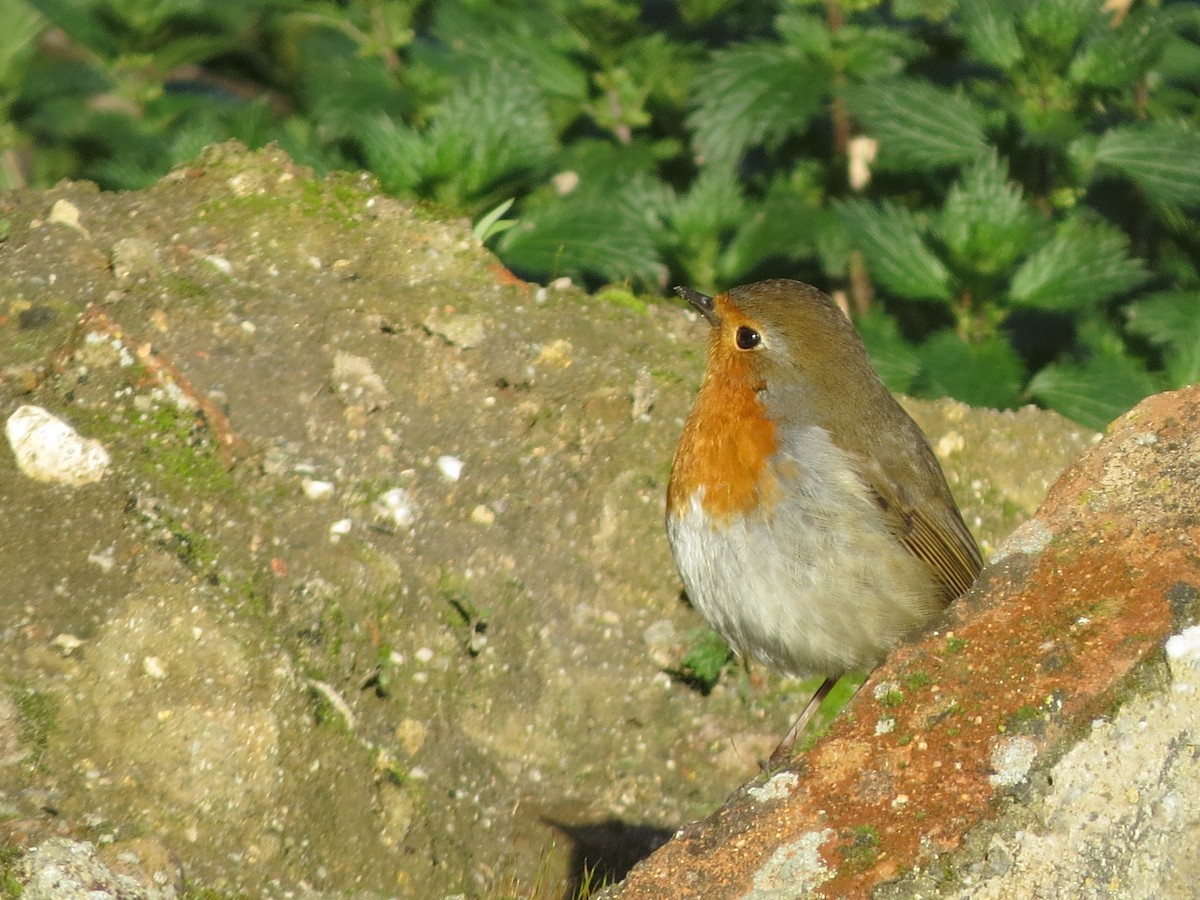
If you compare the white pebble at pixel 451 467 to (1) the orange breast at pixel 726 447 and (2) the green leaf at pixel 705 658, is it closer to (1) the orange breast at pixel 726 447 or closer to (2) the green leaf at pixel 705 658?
(1) the orange breast at pixel 726 447

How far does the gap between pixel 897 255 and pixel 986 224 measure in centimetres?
30

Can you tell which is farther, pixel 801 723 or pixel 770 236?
pixel 770 236

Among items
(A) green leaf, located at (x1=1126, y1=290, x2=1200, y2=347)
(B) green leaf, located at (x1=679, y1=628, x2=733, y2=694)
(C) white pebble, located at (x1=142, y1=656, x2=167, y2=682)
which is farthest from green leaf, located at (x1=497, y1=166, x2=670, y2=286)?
(C) white pebble, located at (x1=142, y1=656, x2=167, y2=682)

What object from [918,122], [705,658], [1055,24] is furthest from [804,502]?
[1055,24]

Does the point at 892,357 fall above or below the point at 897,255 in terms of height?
below

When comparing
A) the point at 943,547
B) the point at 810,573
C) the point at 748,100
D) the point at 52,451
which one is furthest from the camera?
the point at 748,100

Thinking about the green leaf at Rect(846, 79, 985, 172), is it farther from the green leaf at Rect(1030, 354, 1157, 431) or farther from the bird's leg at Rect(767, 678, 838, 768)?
the bird's leg at Rect(767, 678, 838, 768)

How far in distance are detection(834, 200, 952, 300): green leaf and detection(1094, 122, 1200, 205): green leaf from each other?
689 mm

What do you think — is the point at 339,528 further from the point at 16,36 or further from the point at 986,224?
the point at 16,36

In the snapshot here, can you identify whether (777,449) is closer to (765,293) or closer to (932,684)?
(765,293)

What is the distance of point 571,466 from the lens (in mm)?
4324

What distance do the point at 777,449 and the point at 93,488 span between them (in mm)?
1655

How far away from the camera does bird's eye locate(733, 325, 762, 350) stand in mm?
4020

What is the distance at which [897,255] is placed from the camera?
5.03 meters
